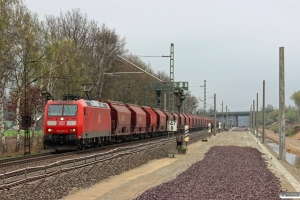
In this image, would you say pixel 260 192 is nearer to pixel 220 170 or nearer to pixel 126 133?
pixel 220 170

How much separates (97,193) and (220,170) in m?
7.53

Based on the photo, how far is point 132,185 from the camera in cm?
1580

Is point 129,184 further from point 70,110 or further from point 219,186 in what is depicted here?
point 70,110

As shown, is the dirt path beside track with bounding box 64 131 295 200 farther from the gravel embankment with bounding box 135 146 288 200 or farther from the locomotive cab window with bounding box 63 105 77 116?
the locomotive cab window with bounding box 63 105 77 116

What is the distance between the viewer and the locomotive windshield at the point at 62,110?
28.9 m

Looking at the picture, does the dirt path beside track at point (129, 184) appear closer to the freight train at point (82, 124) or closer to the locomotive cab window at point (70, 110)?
the freight train at point (82, 124)

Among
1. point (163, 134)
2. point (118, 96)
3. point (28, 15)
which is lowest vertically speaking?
point (163, 134)

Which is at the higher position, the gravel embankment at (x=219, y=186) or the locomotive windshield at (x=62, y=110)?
the locomotive windshield at (x=62, y=110)

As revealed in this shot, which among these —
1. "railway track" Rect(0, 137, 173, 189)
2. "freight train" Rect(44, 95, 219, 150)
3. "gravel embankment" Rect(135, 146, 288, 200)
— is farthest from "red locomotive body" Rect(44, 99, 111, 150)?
"gravel embankment" Rect(135, 146, 288, 200)

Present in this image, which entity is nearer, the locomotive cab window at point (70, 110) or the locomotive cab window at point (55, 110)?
the locomotive cab window at point (70, 110)

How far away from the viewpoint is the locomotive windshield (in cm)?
2887

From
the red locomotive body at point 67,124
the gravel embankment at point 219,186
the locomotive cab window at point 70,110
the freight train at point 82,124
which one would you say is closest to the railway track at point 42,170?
the gravel embankment at point 219,186

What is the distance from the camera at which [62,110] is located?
1144 inches

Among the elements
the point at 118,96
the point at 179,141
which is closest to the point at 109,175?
the point at 179,141
